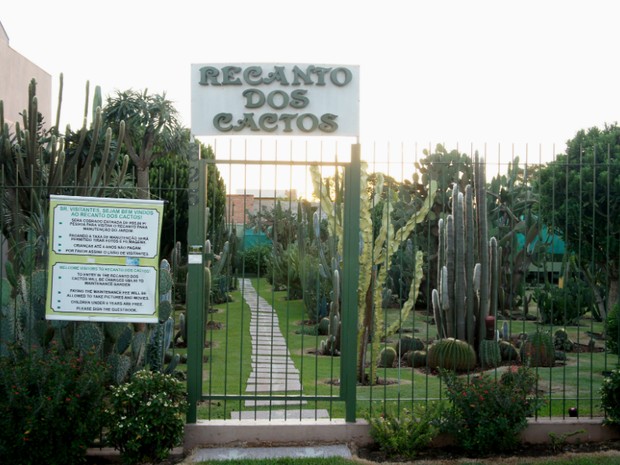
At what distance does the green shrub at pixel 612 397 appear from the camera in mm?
7062

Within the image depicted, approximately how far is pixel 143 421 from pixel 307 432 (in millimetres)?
1551

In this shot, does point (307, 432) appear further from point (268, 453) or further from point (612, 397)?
point (612, 397)

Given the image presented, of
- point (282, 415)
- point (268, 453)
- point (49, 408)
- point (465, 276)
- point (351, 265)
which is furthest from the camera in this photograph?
point (465, 276)

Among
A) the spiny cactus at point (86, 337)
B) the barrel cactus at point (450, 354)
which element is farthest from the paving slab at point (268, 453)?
the barrel cactus at point (450, 354)

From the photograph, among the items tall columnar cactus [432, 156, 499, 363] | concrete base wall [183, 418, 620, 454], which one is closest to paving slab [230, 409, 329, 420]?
concrete base wall [183, 418, 620, 454]

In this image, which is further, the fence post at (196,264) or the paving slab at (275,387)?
the paving slab at (275,387)

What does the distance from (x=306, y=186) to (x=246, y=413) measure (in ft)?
8.21

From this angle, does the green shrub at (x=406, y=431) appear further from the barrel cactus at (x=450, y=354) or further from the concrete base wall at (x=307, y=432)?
the barrel cactus at (x=450, y=354)

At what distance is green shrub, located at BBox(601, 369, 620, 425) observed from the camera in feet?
23.2

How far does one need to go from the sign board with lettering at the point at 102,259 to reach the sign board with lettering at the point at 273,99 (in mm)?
1106

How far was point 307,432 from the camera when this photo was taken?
7.12m

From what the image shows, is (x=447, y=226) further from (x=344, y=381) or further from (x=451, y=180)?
(x=451, y=180)

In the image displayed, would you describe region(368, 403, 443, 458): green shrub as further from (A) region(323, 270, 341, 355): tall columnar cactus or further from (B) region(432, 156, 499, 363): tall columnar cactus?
(B) region(432, 156, 499, 363): tall columnar cactus

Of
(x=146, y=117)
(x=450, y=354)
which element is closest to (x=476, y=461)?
(x=450, y=354)
